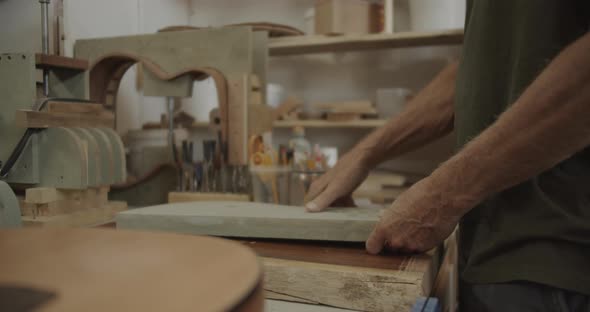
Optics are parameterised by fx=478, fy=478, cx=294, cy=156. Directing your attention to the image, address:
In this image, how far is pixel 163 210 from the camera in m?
0.91

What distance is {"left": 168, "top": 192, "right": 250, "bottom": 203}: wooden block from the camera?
1368 millimetres

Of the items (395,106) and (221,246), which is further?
(395,106)

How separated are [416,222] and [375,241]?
0.25ft

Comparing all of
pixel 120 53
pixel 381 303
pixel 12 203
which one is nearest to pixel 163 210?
pixel 12 203

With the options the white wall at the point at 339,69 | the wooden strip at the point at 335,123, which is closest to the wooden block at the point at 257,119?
the wooden strip at the point at 335,123

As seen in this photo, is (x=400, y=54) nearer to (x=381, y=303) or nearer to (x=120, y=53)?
(x=120, y=53)

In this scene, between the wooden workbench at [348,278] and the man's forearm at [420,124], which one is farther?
the man's forearm at [420,124]

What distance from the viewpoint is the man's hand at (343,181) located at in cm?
106

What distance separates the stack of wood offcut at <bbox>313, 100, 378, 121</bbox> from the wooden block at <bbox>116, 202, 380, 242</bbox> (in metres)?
1.75

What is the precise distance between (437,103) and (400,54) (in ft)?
6.49

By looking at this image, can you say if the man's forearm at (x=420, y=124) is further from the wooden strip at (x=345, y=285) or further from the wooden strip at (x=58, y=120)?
the wooden strip at (x=58, y=120)

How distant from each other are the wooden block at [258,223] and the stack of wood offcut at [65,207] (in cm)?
17

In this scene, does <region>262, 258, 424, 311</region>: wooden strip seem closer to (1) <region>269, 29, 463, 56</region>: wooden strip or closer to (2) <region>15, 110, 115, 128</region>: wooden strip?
(2) <region>15, 110, 115, 128</region>: wooden strip

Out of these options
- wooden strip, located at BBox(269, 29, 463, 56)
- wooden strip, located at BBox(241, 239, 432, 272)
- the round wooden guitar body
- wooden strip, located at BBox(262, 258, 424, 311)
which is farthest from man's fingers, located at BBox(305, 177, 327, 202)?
wooden strip, located at BBox(269, 29, 463, 56)
